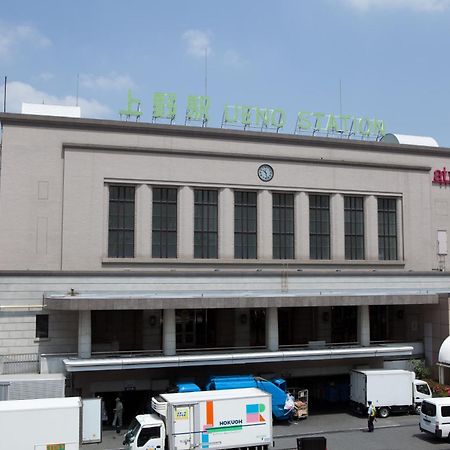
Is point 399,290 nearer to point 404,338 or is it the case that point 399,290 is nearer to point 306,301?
point 404,338

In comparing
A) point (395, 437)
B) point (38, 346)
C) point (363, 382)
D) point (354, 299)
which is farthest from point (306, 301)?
point (38, 346)

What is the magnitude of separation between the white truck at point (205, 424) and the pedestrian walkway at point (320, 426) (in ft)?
12.2

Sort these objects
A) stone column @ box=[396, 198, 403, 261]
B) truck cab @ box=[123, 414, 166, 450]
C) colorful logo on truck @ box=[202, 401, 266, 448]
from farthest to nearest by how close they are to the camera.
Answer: stone column @ box=[396, 198, 403, 261] → colorful logo on truck @ box=[202, 401, 266, 448] → truck cab @ box=[123, 414, 166, 450]

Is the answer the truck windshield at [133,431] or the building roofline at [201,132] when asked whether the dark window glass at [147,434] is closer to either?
the truck windshield at [133,431]

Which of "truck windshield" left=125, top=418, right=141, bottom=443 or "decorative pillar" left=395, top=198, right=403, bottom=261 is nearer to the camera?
"truck windshield" left=125, top=418, right=141, bottom=443

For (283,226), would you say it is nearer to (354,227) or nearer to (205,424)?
(354,227)

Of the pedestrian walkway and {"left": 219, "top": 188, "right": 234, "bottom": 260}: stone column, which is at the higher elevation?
{"left": 219, "top": 188, "right": 234, "bottom": 260}: stone column

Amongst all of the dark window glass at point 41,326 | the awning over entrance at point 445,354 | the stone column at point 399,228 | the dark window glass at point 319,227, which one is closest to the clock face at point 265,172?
the dark window glass at point 319,227

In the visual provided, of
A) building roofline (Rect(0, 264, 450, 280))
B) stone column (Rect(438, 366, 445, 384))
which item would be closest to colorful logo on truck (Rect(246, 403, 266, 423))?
building roofline (Rect(0, 264, 450, 280))

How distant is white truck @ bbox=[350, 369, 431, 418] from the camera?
131ft

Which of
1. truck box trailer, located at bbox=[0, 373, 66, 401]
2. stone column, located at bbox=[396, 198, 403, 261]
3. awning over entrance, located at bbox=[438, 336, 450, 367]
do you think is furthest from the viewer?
stone column, located at bbox=[396, 198, 403, 261]

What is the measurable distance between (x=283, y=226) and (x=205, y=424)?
22501mm

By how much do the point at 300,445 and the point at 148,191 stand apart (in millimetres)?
23720

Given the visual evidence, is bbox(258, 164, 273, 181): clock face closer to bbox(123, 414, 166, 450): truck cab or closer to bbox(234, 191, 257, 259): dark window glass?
bbox(234, 191, 257, 259): dark window glass
